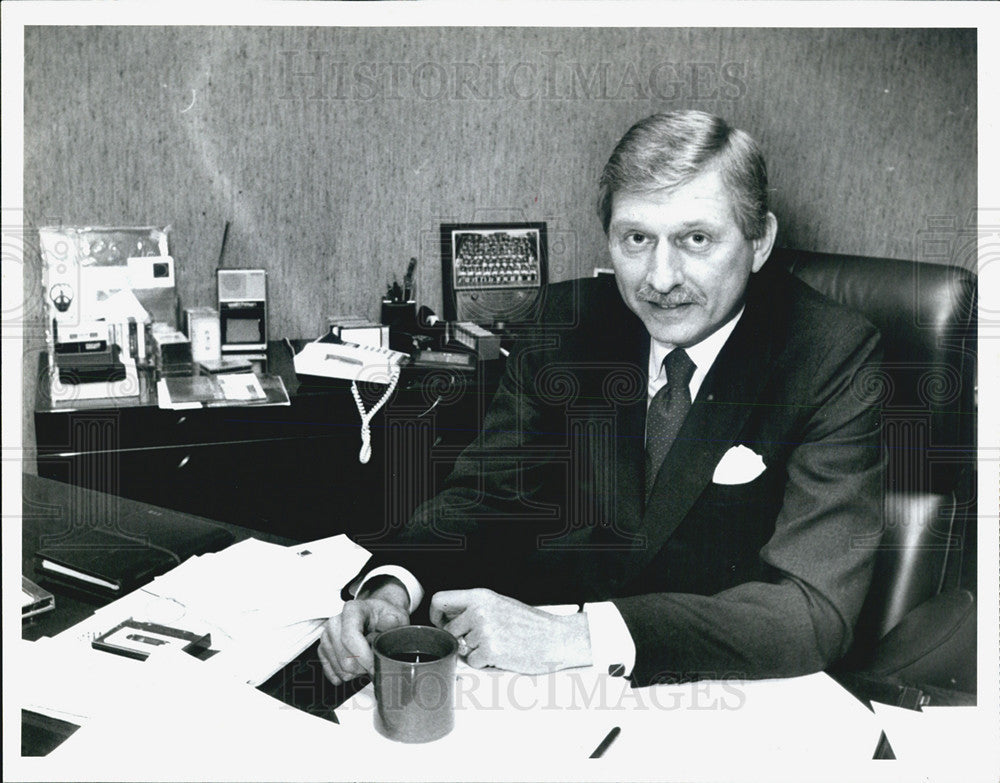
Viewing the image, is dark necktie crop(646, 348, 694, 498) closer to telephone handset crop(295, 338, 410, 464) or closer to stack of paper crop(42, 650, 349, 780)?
stack of paper crop(42, 650, 349, 780)

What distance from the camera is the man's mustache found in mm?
1396

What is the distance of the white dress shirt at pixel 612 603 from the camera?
1.08 meters

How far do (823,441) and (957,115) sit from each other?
1029 millimetres

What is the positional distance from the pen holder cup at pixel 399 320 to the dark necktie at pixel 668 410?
105cm

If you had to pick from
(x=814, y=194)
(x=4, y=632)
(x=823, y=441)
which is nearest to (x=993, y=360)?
(x=823, y=441)

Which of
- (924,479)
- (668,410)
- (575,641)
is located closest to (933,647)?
(924,479)

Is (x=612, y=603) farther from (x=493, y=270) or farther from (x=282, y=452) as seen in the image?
(x=493, y=270)

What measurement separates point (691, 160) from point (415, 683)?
0.85 meters

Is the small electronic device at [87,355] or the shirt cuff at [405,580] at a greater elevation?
the small electronic device at [87,355]

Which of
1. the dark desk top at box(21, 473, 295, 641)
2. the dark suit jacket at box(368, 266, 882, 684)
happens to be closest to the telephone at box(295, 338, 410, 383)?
the dark suit jacket at box(368, 266, 882, 684)

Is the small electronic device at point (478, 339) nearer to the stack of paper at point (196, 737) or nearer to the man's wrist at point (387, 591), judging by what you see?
the man's wrist at point (387, 591)

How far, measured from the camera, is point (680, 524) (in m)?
1.38

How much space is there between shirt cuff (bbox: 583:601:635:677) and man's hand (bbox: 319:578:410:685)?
0.24 metres

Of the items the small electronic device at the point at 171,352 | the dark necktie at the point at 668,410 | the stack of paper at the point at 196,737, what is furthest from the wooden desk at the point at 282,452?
the stack of paper at the point at 196,737
